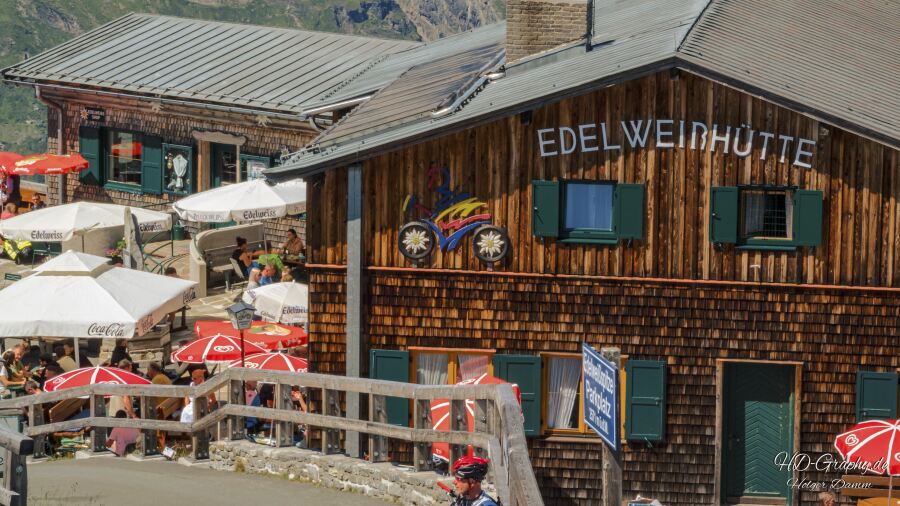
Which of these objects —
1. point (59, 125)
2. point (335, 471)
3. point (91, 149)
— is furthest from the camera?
point (59, 125)

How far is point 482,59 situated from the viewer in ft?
89.1

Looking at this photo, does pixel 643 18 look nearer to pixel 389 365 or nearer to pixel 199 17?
pixel 389 365

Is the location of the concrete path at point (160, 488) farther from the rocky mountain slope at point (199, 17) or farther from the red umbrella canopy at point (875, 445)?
the rocky mountain slope at point (199, 17)

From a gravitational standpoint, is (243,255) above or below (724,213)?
below

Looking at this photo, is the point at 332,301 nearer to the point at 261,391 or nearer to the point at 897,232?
the point at 261,391

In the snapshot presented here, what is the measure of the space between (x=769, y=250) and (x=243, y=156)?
17.9m

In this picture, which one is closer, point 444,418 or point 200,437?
point 444,418

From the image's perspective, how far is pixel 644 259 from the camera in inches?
866

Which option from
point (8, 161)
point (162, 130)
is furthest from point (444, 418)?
point (8, 161)

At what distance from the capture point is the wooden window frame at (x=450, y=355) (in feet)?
73.3

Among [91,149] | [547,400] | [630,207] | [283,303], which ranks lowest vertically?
[547,400]

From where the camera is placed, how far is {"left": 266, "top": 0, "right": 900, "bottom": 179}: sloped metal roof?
21281 mm

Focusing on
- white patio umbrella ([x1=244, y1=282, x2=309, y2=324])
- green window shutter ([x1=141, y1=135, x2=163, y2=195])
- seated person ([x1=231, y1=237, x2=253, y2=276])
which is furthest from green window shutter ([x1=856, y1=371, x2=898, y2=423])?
green window shutter ([x1=141, y1=135, x2=163, y2=195])

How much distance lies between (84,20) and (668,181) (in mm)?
98898
